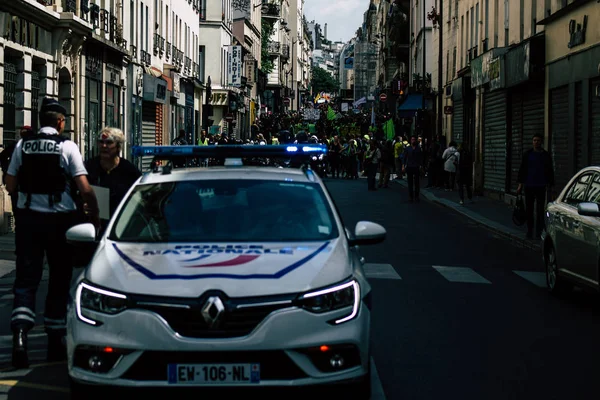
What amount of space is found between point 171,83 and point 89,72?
16.6 m

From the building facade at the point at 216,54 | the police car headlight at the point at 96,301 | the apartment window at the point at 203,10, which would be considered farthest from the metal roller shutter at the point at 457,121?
the police car headlight at the point at 96,301

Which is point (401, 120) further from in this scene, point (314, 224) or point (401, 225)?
point (314, 224)

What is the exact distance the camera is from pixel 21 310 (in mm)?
8156

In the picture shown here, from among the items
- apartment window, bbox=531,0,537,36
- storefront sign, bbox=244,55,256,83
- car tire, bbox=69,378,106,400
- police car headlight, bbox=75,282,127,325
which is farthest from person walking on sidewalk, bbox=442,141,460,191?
storefront sign, bbox=244,55,256,83

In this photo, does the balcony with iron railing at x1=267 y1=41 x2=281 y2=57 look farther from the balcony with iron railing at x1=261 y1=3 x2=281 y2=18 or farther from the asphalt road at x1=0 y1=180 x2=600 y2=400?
the asphalt road at x1=0 y1=180 x2=600 y2=400

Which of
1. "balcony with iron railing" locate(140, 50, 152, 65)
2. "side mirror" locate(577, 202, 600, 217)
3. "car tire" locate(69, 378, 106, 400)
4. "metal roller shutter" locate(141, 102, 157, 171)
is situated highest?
"balcony with iron railing" locate(140, 50, 152, 65)

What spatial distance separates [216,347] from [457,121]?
42.3m

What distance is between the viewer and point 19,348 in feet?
26.6

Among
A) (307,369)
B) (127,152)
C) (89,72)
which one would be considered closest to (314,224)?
(307,369)

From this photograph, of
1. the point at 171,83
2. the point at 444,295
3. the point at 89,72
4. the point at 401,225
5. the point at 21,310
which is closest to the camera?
the point at 21,310

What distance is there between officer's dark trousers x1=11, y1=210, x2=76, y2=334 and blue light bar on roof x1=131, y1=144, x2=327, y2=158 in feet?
2.87

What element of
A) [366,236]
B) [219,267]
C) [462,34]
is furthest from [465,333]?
[462,34]

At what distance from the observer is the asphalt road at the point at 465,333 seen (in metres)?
7.69

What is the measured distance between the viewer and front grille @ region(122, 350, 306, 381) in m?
5.96
